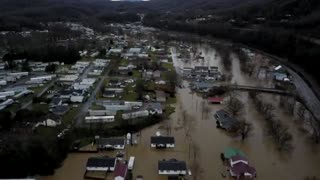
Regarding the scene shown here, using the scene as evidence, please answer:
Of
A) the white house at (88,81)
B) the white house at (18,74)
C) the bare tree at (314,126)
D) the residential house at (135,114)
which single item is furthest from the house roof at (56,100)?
the bare tree at (314,126)

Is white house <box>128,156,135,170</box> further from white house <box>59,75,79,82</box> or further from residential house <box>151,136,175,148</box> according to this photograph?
white house <box>59,75,79,82</box>

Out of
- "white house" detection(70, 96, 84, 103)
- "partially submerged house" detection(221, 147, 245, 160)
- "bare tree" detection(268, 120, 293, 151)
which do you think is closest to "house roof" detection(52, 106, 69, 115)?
"white house" detection(70, 96, 84, 103)

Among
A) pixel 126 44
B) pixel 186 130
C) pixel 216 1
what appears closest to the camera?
pixel 186 130

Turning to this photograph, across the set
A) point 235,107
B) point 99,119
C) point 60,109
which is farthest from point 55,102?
point 235,107

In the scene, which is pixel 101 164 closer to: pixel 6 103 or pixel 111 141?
pixel 111 141

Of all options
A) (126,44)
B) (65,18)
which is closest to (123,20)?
(65,18)

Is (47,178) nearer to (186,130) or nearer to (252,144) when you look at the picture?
(186,130)

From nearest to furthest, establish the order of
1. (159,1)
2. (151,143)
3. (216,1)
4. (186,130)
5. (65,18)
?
(151,143) → (186,130) → (65,18) → (216,1) → (159,1)

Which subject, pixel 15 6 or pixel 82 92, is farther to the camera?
pixel 15 6
